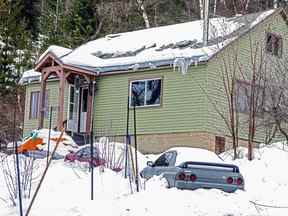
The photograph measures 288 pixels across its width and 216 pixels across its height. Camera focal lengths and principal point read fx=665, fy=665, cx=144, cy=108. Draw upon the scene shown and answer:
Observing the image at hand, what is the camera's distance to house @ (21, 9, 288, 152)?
88.9 ft

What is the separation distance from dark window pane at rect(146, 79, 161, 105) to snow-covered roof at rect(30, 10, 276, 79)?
2.43 ft

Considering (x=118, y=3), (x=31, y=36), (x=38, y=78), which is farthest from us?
(x=31, y=36)

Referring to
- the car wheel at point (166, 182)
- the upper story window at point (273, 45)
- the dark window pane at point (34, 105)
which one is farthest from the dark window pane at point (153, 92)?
the car wheel at point (166, 182)

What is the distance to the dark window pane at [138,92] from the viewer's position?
94.5 feet

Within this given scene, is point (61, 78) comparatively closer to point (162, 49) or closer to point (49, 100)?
point (49, 100)

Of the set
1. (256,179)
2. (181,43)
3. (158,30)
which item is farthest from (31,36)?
(256,179)

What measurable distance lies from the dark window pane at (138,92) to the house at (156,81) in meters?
0.04

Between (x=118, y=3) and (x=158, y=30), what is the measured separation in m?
16.3

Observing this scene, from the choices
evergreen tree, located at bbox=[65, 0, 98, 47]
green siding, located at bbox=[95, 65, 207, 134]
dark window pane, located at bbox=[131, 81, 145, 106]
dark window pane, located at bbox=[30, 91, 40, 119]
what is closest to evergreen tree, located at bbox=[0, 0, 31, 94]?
evergreen tree, located at bbox=[65, 0, 98, 47]

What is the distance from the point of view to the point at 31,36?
54.8 meters

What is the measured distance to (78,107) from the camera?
3244 cm

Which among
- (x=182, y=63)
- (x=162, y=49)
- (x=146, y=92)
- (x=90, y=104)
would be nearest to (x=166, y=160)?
(x=182, y=63)

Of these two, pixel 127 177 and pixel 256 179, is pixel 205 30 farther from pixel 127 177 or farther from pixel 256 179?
pixel 127 177

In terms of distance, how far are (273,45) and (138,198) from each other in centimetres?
1827
